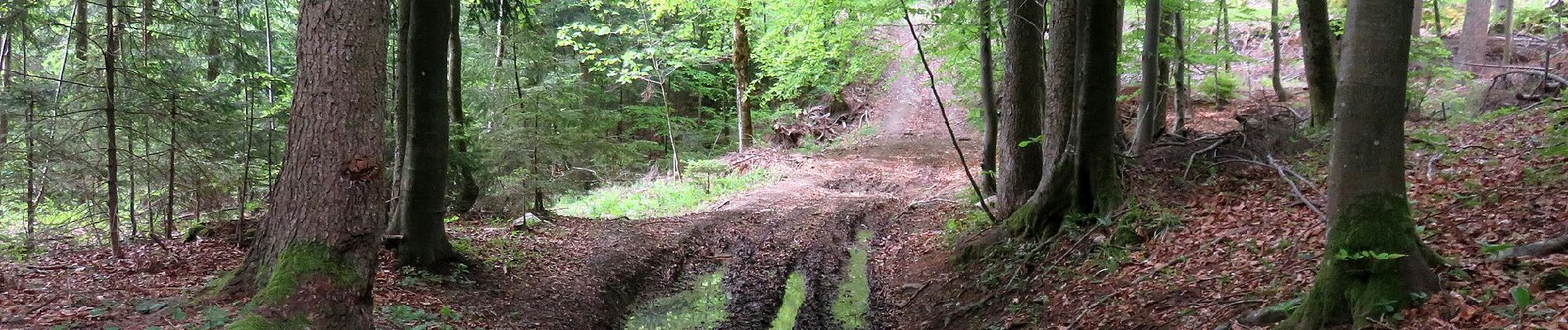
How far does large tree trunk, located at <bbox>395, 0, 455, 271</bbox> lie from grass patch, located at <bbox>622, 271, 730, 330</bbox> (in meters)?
2.14

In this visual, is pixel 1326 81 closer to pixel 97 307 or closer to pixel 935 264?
pixel 935 264

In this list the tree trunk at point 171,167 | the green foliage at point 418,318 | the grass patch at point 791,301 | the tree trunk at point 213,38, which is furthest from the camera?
the tree trunk at point 213,38

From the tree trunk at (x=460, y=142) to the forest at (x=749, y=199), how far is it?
2.7 inches

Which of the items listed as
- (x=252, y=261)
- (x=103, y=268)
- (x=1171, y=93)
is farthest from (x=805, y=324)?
(x=1171, y=93)

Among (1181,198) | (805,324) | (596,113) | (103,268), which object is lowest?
(805,324)

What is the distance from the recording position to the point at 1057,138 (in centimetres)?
851

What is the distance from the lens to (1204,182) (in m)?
8.14

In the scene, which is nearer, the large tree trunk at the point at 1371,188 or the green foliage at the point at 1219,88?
the large tree trunk at the point at 1371,188

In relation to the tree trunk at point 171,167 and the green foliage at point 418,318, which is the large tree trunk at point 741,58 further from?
the green foliage at point 418,318

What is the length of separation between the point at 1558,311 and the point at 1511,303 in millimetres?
225

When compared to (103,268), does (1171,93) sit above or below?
above

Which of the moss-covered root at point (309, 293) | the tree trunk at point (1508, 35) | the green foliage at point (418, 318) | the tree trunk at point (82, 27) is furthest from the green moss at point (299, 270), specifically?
the tree trunk at point (1508, 35)

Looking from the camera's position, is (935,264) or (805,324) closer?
(805,324)

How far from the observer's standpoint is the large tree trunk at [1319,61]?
998cm
